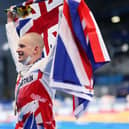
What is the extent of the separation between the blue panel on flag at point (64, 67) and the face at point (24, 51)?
164 millimetres

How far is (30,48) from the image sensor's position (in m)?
1.59

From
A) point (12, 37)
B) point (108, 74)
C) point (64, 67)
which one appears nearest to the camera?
point (64, 67)

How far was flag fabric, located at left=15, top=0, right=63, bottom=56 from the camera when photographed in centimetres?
179

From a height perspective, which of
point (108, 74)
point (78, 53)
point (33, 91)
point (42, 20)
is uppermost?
point (42, 20)

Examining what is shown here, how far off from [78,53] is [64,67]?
7 cm

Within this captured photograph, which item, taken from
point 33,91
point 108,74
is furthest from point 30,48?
point 108,74

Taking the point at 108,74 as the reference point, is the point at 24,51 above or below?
above

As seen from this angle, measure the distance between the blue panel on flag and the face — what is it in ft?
0.54

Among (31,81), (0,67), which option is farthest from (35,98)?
(0,67)

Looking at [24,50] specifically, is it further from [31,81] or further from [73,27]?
[73,27]

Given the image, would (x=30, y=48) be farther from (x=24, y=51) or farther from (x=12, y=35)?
(x=12, y=35)

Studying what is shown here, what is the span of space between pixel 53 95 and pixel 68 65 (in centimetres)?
24

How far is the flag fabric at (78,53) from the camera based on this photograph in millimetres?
1439

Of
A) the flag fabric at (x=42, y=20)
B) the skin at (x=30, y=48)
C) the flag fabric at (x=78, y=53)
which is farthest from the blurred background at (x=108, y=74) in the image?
the flag fabric at (x=78, y=53)
